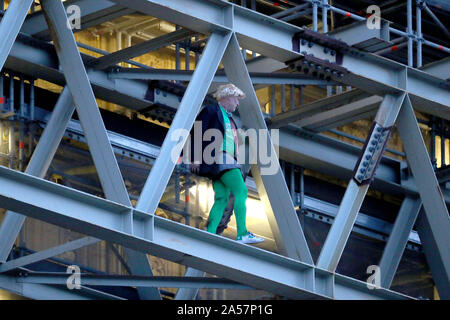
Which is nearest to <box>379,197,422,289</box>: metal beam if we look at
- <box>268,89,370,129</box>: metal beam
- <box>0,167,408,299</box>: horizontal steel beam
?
Result: <box>268,89,370,129</box>: metal beam

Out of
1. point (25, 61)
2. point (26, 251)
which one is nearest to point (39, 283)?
point (26, 251)

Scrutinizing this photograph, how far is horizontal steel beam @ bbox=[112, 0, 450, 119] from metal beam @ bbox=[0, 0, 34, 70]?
1.27 m

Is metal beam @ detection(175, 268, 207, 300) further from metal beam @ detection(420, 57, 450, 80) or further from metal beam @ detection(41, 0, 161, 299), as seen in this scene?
metal beam @ detection(41, 0, 161, 299)

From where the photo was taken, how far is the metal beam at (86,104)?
61.5ft

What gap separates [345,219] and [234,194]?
1639mm

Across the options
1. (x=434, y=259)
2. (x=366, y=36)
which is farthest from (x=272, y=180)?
(x=434, y=259)

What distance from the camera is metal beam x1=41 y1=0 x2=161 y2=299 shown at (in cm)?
1875

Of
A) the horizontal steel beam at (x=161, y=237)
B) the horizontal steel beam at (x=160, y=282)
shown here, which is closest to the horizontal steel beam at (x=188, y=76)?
the horizontal steel beam at (x=160, y=282)

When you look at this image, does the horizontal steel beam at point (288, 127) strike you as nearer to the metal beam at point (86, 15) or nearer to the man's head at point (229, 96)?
the metal beam at point (86, 15)

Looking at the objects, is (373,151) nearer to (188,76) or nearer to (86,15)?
(188,76)

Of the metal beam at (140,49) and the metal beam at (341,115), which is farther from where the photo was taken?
the metal beam at (341,115)

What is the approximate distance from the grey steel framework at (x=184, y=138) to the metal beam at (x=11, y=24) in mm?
11

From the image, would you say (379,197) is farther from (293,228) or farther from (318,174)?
(293,228)

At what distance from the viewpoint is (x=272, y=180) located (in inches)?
787
